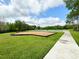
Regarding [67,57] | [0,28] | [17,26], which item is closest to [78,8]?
[67,57]

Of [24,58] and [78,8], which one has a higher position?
[78,8]

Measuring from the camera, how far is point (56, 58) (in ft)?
24.4

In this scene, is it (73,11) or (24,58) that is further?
(73,11)

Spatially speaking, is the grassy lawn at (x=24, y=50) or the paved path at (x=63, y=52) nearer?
the paved path at (x=63, y=52)

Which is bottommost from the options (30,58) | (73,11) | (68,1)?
(30,58)

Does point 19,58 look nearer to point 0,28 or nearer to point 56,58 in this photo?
point 56,58

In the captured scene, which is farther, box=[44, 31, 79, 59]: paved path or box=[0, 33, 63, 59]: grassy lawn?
box=[0, 33, 63, 59]: grassy lawn

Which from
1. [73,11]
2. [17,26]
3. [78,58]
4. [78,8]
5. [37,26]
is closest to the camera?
[78,58]

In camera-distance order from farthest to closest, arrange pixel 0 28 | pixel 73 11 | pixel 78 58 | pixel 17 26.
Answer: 1. pixel 17 26
2. pixel 0 28
3. pixel 73 11
4. pixel 78 58

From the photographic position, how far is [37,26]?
258 ft

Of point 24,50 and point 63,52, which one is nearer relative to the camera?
point 63,52

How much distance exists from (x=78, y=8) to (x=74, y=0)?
1.50 m

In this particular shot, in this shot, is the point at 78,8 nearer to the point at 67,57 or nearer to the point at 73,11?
the point at 73,11

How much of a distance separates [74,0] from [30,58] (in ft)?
64.1
